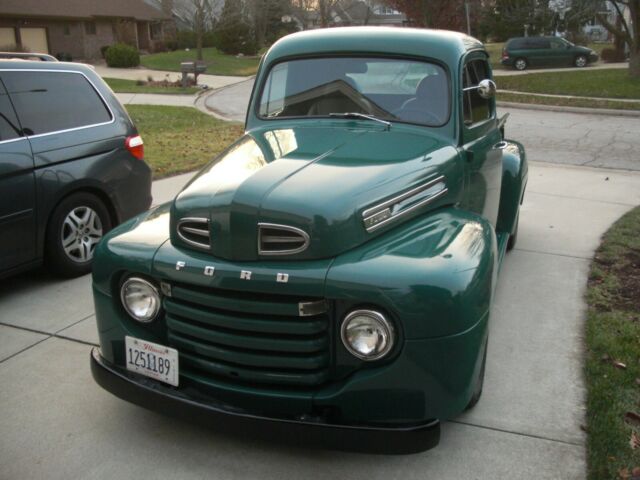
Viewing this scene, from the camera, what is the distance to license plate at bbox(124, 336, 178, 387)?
121 inches

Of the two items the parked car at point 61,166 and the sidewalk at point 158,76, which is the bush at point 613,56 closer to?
the sidewalk at point 158,76

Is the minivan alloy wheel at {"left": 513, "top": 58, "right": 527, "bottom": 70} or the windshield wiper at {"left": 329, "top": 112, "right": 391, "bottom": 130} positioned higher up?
the windshield wiper at {"left": 329, "top": 112, "right": 391, "bottom": 130}

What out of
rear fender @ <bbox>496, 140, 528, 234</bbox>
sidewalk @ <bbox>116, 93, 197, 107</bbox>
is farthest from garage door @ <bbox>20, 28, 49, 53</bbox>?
rear fender @ <bbox>496, 140, 528, 234</bbox>

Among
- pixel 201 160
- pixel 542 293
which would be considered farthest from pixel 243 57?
pixel 542 293

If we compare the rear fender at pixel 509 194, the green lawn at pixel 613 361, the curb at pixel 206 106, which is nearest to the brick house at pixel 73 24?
the curb at pixel 206 106

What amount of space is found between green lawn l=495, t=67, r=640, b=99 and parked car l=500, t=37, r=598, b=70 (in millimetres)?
6043

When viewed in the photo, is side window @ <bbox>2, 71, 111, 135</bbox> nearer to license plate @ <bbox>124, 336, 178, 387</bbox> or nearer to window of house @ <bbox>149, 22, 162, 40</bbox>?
license plate @ <bbox>124, 336, 178, 387</bbox>

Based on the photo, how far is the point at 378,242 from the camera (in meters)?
3.12

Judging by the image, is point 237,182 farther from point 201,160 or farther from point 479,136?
point 201,160

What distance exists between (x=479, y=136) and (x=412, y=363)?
87.3 inches

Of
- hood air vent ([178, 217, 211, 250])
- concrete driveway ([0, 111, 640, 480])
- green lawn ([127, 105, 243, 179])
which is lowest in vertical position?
green lawn ([127, 105, 243, 179])

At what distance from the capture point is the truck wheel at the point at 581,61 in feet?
106

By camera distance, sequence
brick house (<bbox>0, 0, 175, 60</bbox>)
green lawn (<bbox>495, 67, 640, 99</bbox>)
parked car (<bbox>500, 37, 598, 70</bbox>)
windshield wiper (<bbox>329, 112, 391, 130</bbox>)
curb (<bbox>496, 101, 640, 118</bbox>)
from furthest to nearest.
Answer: brick house (<bbox>0, 0, 175, 60</bbox>) → parked car (<bbox>500, 37, 598, 70</bbox>) → green lawn (<bbox>495, 67, 640, 99</bbox>) → curb (<bbox>496, 101, 640, 118</bbox>) → windshield wiper (<bbox>329, 112, 391, 130</bbox>)

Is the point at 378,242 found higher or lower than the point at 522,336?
higher
